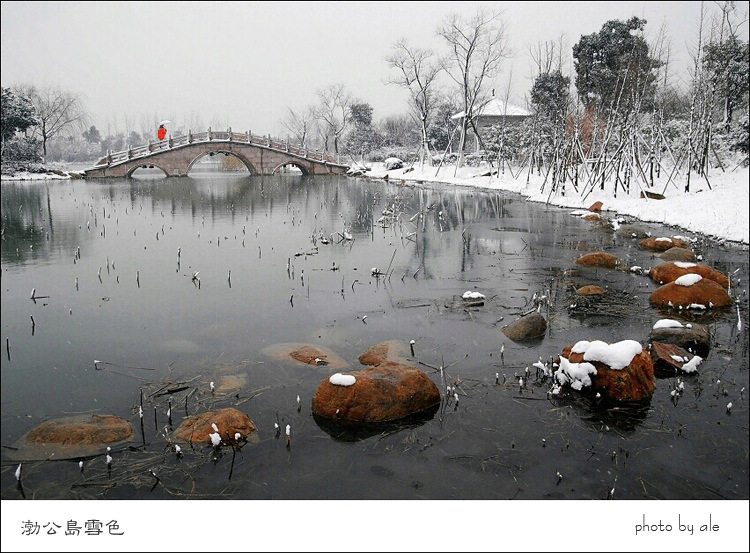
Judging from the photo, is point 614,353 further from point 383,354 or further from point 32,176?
point 32,176

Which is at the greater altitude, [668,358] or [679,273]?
[679,273]

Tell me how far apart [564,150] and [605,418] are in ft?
77.7

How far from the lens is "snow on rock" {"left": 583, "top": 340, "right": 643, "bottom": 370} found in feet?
22.2

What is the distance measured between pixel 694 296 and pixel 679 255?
14.1 ft

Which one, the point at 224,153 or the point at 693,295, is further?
the point at 224,153

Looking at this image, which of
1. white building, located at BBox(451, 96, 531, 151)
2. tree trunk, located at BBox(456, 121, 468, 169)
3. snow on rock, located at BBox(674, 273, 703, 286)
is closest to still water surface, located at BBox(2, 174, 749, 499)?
snow on rock, located at BBox(674, 273, 703, 286)

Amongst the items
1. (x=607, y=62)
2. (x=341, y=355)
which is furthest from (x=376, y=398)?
(x=607, y=62)

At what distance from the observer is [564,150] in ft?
91.2

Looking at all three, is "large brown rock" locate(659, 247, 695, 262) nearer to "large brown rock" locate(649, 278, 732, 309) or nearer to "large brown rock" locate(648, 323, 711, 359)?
"large brown rock" locate(649, 278, 732, 309)

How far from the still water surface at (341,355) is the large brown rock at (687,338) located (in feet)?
0.77

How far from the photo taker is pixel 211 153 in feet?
164

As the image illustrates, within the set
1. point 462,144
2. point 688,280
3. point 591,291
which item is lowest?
point 591,291

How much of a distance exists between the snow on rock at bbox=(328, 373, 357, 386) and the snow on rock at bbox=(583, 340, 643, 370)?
9.36ft

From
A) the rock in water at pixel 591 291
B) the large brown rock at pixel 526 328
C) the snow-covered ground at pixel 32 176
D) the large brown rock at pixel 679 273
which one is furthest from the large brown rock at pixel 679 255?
the snow-covered ground at pixel 32 176
